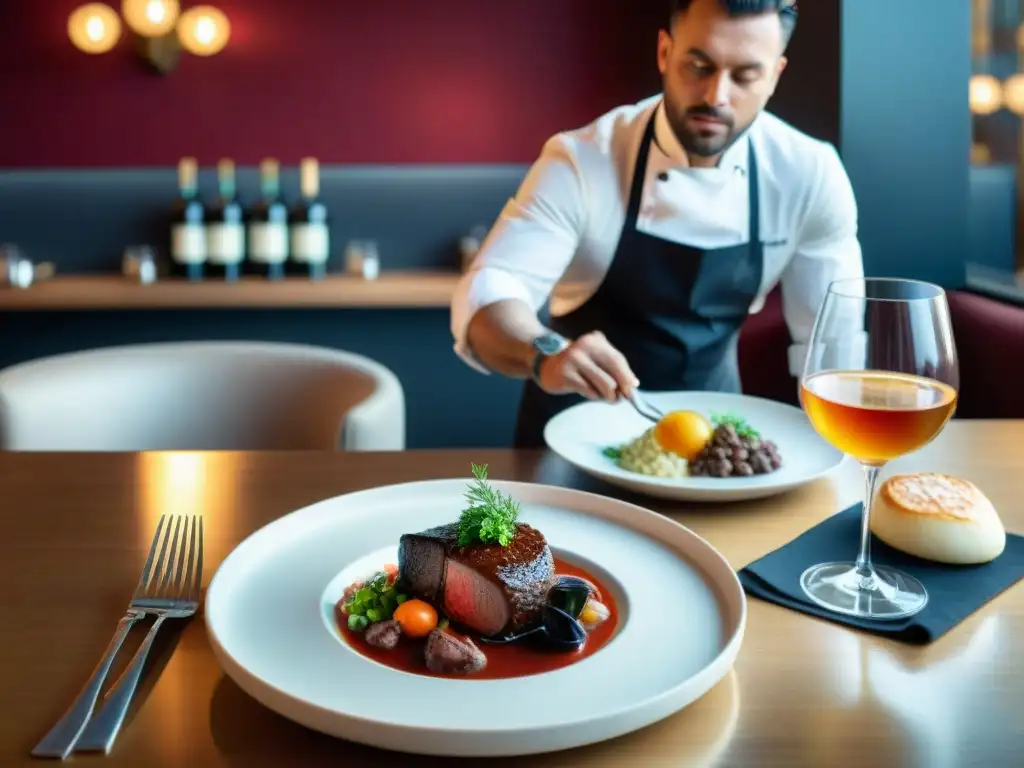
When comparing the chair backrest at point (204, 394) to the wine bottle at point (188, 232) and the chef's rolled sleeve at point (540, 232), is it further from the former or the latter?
the wine bottle at point (188, 232)

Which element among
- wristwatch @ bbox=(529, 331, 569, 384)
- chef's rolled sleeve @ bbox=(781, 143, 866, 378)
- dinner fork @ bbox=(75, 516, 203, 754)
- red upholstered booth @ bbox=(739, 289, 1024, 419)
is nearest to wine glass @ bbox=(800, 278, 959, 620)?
dinner fork @ bbox=(75, 516, 203, 754)

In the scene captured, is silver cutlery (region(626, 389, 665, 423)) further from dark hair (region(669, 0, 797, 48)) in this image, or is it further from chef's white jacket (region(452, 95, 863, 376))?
dark hair (region(669, 0, 797, 48))

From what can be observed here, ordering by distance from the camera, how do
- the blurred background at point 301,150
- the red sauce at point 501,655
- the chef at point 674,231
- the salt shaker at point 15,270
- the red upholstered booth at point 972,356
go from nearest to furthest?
the red sauce at point 501,655 < the chef at point 674,231 < the red upholstered booth at point 972,356 < the salt shaker at point 15,270 < the blurred background at point 301,150

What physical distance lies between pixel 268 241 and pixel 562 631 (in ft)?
9.91

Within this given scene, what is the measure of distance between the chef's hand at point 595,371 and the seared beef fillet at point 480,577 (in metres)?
0.48

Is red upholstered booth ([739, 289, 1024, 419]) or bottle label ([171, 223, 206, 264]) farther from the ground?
bottle label ([171, 223, 206, 264])

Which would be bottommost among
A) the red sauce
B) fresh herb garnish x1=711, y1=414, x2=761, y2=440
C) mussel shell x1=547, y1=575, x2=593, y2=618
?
the red sauce

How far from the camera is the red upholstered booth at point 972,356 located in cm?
229

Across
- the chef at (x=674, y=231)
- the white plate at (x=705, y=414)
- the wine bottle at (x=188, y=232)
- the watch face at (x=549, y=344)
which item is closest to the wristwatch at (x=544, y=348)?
the watch face at (x=549, y=344)

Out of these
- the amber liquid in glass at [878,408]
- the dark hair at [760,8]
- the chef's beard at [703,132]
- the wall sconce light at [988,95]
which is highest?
the dark hair at [760,8]

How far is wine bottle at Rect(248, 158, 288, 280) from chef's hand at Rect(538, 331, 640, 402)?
241 centimetres

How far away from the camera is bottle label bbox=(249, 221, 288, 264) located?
11.9ft

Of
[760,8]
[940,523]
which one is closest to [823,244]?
[760,8]

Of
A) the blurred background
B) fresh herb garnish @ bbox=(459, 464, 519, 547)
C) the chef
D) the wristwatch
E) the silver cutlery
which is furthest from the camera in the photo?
the blurred background
